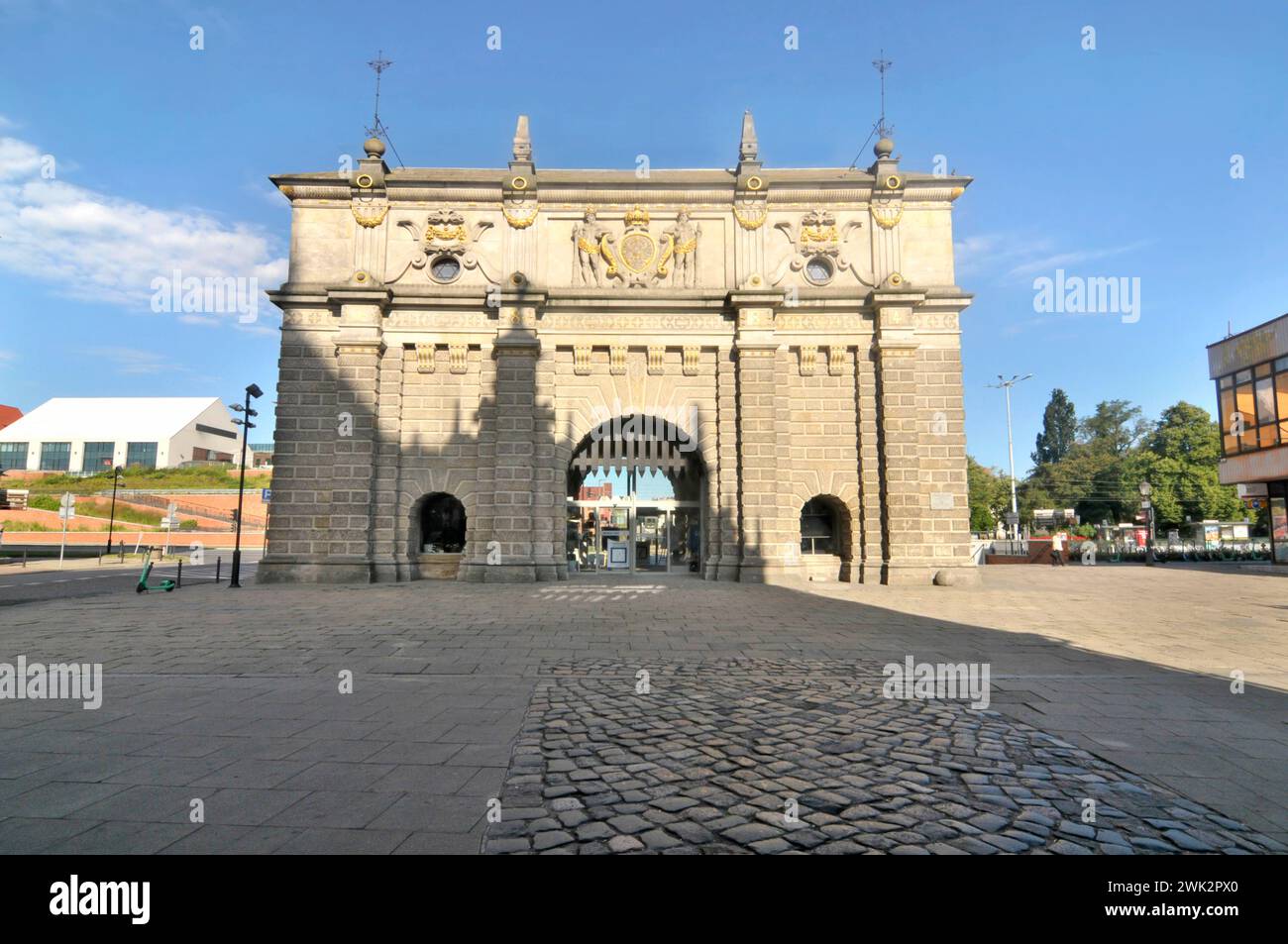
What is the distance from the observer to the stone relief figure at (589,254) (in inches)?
829

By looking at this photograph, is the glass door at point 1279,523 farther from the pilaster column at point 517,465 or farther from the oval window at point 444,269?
the oval window at point 444,269

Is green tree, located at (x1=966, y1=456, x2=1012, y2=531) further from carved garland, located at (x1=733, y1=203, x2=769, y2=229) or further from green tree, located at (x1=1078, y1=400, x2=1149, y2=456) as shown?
carved garland, located at (x1=733, y1=203, x2=769, y2=229)

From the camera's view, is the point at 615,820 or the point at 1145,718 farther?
the point at 1145,718

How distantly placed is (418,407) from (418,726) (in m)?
17.1

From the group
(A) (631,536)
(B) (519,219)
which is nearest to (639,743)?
(A) (631,536)

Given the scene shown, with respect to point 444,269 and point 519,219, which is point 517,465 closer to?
point 444,269

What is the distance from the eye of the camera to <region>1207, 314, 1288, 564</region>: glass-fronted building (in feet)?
88.8

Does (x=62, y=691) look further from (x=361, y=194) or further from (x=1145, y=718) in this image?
(x=361, y=194)

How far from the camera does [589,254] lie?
21094 mm

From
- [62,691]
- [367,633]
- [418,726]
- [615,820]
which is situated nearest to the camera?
[615,820]

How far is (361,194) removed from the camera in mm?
20938

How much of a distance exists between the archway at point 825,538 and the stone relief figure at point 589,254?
1002cm
